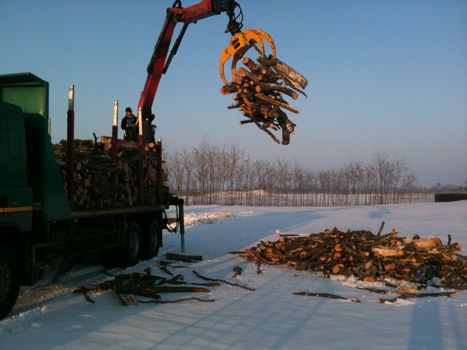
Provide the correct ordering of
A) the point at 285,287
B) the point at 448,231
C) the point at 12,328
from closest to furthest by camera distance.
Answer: the point at 12,328 → the point at 285,287 → the point at 448,231

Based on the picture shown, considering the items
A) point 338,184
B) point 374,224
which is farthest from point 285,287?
point 338,184

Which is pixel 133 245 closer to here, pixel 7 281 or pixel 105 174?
pixel 105 174

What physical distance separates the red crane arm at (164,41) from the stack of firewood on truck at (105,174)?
6.55ft

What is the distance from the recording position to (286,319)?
6.02m

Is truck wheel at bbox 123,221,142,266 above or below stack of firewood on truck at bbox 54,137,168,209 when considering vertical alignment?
below

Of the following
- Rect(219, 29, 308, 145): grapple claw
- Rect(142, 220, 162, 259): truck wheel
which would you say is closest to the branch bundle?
Rect(219, 29, 308, 145): grapple claw

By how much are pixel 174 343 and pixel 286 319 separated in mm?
1775

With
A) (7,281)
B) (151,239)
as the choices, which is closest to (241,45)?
(151,239)

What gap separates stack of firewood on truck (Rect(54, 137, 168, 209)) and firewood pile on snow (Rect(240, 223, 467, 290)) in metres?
3.43

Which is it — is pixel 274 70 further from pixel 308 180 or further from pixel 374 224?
pixel 308 180

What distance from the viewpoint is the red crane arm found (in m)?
12.3

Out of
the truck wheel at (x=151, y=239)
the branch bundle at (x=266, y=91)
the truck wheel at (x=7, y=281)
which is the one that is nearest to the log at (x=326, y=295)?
the branch bundle at (x=266, y=91)

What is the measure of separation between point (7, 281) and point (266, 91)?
19.0 feet

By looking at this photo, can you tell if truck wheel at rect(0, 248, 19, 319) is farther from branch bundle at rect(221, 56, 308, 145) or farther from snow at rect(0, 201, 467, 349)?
branch bundle at rect(221, 56, 308, 145)
